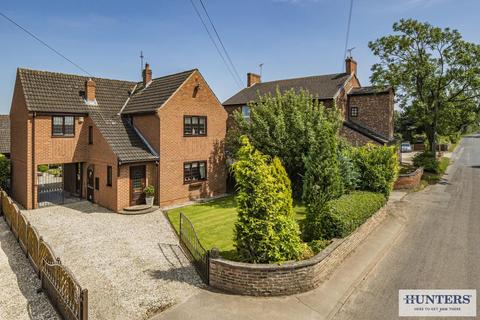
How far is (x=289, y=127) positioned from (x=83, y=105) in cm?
1340

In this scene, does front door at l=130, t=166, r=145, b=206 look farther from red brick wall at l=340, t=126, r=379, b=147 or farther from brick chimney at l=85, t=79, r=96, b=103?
red brick wall at l=340, t=126, r=379, b=147

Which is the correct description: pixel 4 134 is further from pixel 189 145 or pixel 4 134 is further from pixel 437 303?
pixel 437 303

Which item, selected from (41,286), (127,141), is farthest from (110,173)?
(41,286)

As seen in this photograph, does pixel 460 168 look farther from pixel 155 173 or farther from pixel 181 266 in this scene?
pixel 181 266

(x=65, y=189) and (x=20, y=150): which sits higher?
(x=20, y=150)

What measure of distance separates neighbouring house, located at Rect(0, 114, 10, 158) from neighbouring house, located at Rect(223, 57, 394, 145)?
65.5ft

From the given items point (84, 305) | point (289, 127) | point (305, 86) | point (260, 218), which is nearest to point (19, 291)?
point (84, 305)

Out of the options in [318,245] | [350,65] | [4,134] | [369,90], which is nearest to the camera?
[318,245]

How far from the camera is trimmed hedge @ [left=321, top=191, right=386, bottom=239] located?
11.7 m

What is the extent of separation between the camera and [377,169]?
673 inches

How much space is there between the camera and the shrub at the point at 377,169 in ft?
56.1

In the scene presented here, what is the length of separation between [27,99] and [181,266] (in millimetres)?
14335

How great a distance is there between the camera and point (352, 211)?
12.7 metres

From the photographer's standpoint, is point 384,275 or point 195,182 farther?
point 195,182
